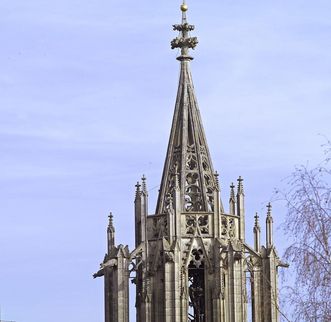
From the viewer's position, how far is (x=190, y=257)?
81.2m

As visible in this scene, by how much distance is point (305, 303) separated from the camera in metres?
48.8

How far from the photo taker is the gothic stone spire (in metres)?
82.9

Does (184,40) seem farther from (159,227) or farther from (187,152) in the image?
(159,227)

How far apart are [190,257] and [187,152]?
17.6ft

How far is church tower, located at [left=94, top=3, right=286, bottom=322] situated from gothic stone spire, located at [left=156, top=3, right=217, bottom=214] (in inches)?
1.7

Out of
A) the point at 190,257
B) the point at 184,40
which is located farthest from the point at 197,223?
the point at 184,40

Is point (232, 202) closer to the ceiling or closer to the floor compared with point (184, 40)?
closer to the floor

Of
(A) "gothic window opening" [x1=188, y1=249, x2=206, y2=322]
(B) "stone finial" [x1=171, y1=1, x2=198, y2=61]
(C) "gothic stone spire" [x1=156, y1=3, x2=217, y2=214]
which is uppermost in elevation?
(B) "stone finial" [x1=171, y1=1, x2=198, y2=61]

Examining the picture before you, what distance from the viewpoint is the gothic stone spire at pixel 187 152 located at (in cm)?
8288

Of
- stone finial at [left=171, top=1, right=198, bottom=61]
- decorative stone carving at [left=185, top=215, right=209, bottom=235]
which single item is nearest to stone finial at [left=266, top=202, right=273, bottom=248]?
decorative stone carving at [left=185, top=215, right=209, bottom=235]

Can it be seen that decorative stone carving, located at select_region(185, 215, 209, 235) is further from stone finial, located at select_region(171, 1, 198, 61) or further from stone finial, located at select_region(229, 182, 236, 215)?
stone finial, located at select_region(171, 1, 198, 61)

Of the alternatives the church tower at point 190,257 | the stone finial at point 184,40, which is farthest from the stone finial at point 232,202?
the stone finial at point 184,40

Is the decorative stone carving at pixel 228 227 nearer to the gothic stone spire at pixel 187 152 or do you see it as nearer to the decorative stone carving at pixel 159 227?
the gothic stone spire at pixel 187 152

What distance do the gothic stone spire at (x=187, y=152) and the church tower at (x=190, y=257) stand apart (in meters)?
0.04
